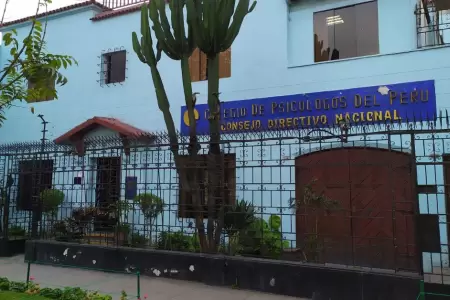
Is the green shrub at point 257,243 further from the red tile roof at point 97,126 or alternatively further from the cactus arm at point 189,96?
the red tile roof at point 97,126

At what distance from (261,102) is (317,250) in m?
4.40

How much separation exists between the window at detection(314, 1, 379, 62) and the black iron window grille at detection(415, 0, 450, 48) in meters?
0.89

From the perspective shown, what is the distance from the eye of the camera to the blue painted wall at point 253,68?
8.58 m

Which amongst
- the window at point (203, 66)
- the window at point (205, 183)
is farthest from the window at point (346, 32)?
the window at point (205, 183)

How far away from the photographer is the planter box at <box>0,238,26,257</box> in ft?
31.0

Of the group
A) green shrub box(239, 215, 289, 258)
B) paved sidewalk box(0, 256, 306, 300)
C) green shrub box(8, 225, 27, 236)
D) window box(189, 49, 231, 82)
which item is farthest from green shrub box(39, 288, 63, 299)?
window box(189, 49, 231, 82)

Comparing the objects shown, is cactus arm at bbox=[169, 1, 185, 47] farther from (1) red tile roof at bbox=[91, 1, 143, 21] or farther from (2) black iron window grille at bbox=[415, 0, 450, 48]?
(2) black iron window grille at bbox=[415, 0, 450, 48]

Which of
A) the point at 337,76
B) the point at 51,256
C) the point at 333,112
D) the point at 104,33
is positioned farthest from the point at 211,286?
the point at 104,33

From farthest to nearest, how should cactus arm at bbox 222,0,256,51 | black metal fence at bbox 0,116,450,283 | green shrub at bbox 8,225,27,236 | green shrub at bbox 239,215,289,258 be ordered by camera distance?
green shrub at bbox 8,225,27,236, cactus arm at bbox 222,0,256,51, green shrub at bbox 239,215,289,258, black metal fence at bbox 0,116,450,283

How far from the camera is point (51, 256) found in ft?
27.6

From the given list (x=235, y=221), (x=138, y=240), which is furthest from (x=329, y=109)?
(x=138, y=240)

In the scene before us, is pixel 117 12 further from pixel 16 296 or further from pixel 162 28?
pixel 16 296

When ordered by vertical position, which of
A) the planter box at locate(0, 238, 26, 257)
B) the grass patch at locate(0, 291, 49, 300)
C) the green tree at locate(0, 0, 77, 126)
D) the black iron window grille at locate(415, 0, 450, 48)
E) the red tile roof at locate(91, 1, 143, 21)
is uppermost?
the red tile roof at locate(91, 1, 143, 21)

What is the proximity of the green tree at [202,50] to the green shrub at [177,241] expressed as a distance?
0.54m
